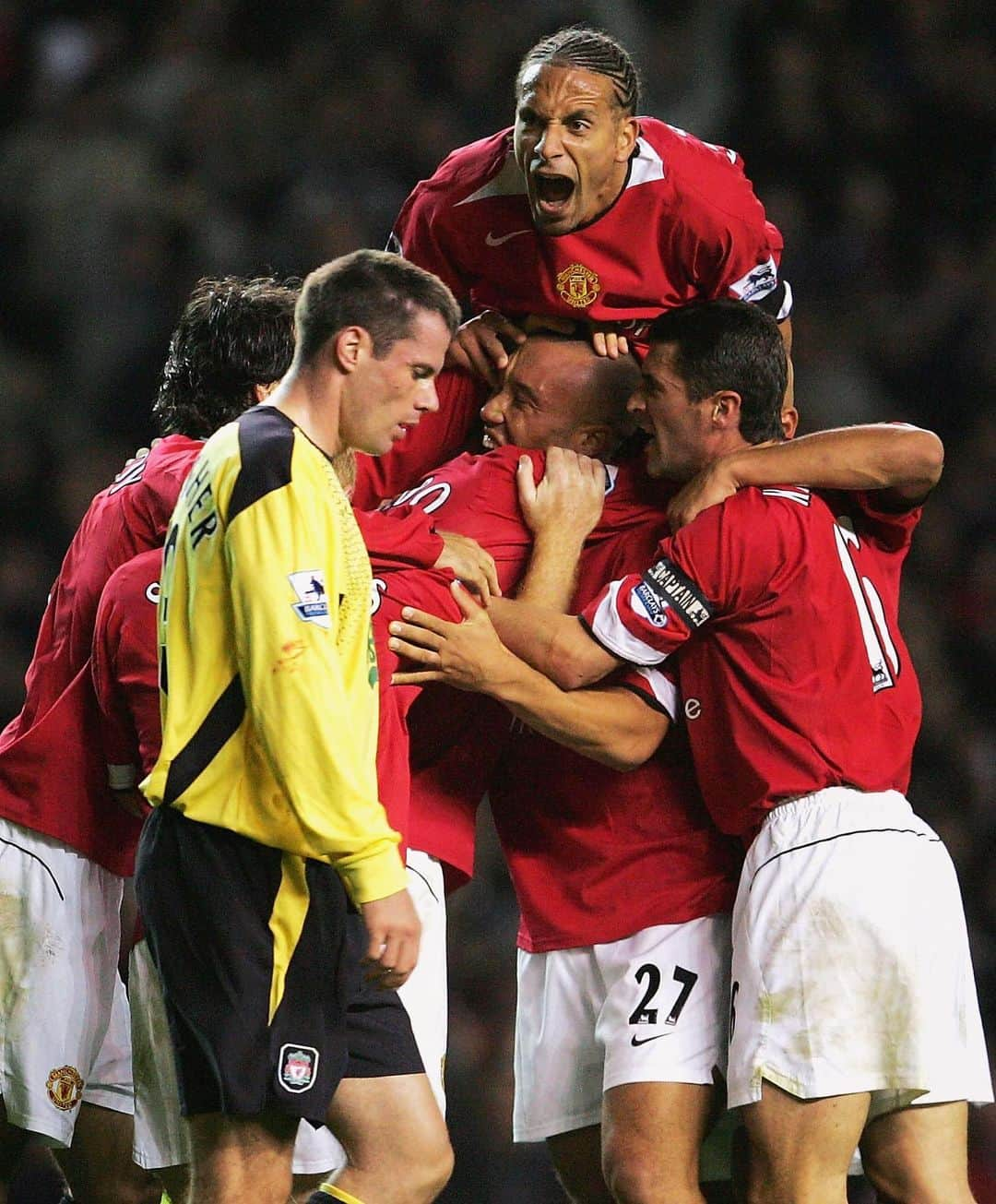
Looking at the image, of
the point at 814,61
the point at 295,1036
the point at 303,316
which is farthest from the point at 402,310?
the point at 814,61

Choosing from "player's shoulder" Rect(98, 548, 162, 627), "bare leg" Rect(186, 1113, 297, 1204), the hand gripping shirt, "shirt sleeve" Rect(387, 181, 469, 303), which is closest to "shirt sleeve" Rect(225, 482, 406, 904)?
the hand gripping shirt

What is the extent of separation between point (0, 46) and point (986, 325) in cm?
413

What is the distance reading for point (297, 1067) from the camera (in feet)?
9.24

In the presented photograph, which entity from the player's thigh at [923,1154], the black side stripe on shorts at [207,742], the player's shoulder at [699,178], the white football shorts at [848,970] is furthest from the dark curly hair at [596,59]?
the player's thigh at [923,1154]

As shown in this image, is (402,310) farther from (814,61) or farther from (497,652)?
(814,61)

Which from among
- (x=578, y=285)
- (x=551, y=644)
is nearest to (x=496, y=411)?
(x=578, y=285)

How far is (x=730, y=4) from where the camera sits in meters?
7.66

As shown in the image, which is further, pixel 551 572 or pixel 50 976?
pixel 551 572

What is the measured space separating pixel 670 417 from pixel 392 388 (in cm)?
100

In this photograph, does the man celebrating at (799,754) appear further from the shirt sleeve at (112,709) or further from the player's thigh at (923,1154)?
the shirt sleeve at (112,709)

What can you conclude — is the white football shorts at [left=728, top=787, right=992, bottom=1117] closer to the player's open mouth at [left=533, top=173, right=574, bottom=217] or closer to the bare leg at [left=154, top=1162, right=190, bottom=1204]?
the bare leg at [left=154, top=1162, right=190, bottom=1204]

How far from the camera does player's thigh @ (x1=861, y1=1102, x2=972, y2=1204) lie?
11.5 feet

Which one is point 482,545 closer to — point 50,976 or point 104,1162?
point 50,976

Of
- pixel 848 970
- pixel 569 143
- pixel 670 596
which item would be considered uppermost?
pixel 569 143
